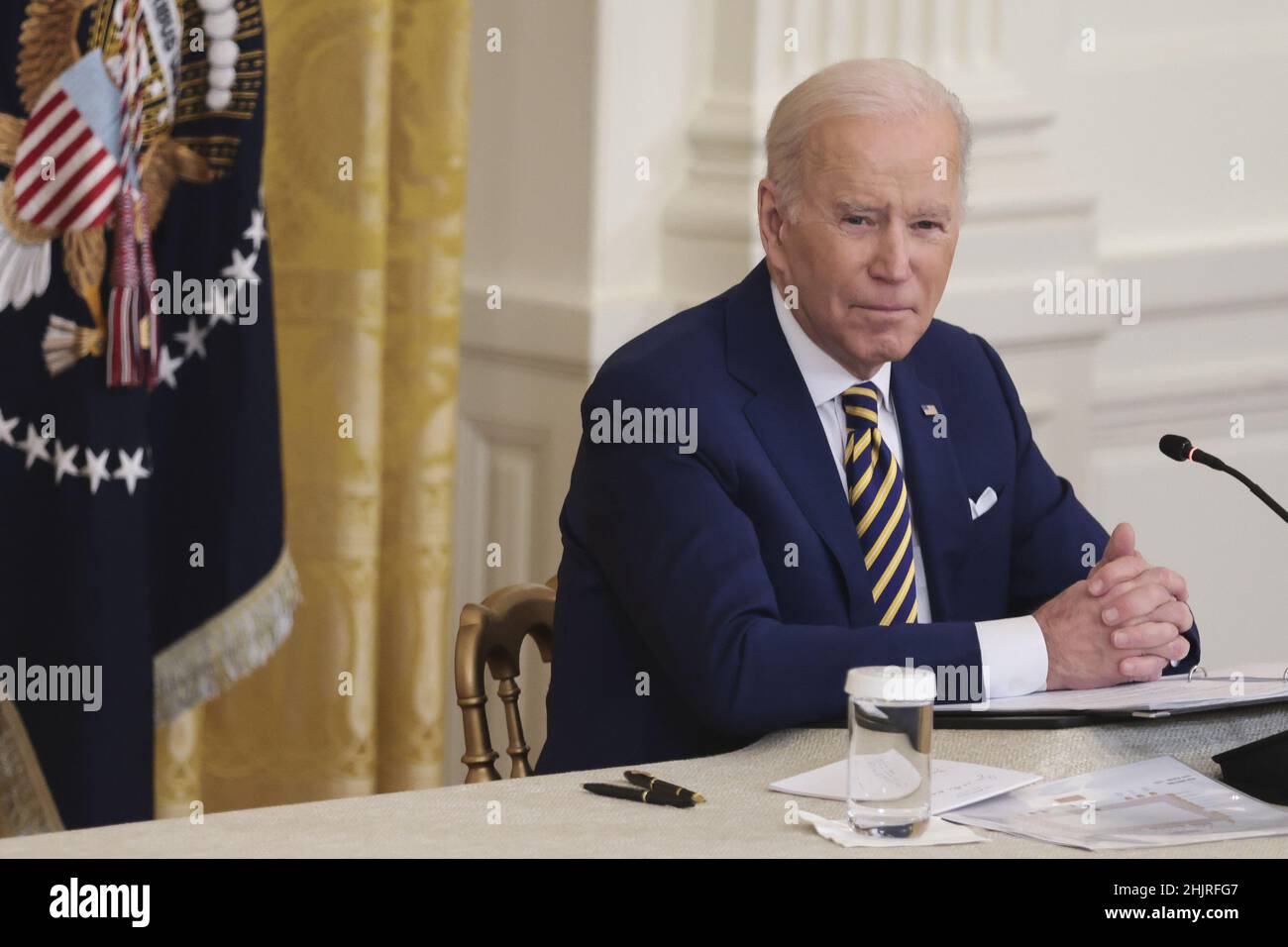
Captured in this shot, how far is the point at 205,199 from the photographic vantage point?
2.91m

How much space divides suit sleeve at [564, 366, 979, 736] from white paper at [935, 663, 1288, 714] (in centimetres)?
8

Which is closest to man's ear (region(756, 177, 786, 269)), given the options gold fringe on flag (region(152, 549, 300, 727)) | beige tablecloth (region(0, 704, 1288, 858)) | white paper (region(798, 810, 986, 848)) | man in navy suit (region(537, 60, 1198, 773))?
man in navy suit (region(537, 60, 1198, 773))

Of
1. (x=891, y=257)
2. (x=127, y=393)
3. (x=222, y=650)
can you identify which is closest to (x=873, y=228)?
(x=891, y=257)

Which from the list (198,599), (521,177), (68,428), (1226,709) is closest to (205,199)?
(68,428)

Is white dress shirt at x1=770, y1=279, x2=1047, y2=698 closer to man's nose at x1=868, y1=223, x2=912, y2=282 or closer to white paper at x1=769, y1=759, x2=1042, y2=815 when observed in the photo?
man's nose at x1=868, y1=223, x2=912, y2=282

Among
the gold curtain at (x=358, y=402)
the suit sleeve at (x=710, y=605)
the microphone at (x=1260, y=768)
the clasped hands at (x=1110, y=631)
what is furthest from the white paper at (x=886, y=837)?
the gold curtain at (x=358, y=402)

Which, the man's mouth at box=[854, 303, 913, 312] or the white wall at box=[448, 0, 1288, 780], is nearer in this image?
the man's mouth at box=[854, 303, 913, 312]

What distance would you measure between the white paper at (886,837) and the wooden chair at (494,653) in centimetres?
85

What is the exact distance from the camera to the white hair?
2.58 meters

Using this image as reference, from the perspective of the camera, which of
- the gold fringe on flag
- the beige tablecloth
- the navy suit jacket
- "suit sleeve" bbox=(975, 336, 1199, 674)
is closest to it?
the beige tablecloth

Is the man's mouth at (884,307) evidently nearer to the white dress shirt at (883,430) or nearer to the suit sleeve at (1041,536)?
the white dress shirt at (883,430)

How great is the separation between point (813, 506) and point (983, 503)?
369 mm
